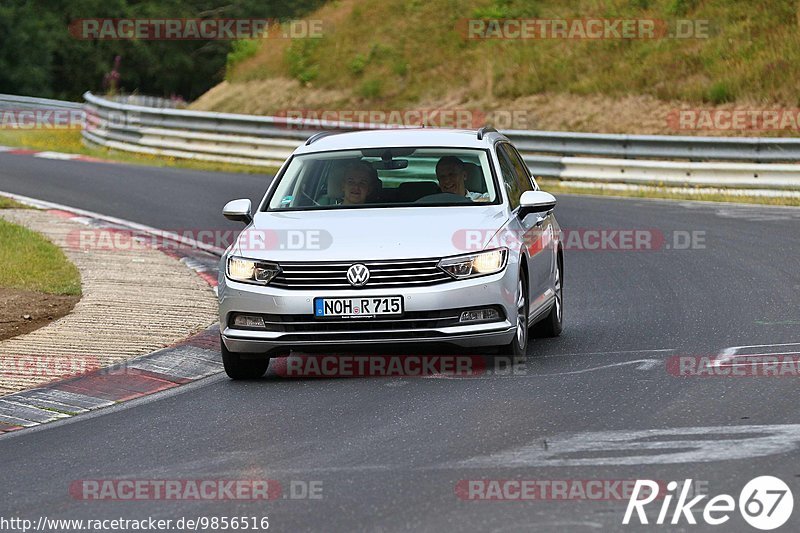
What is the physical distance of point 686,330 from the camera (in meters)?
11.5

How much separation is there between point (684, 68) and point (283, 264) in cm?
2410

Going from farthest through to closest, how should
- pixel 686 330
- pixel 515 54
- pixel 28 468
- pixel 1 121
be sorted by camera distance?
pixel 1 121
pixel 515 54
pixel 686 330
pixel 28 468

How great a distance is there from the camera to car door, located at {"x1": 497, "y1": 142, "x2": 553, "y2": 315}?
34.6ft

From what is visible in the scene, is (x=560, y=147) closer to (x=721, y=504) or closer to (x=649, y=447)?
(x=649, y=447)

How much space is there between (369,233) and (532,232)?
4.88 ft

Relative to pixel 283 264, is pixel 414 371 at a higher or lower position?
lower

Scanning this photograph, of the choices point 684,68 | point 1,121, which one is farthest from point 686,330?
point 1,121

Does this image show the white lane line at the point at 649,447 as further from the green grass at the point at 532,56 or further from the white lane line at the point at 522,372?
the green grass at the point at 532,56

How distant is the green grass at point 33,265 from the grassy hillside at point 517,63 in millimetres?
17527

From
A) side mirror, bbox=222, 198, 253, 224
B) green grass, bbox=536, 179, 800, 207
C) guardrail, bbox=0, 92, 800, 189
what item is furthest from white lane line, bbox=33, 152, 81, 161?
side mirror, bbox=222, 198, 253, 224

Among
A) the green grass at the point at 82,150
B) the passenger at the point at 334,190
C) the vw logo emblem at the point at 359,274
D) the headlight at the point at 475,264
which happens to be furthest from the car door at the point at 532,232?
the green grass at the point at 82,150

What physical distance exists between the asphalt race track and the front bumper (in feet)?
0.91

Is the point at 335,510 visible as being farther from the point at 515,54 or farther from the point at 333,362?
the point at 515,54

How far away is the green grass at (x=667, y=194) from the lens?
2319cm
